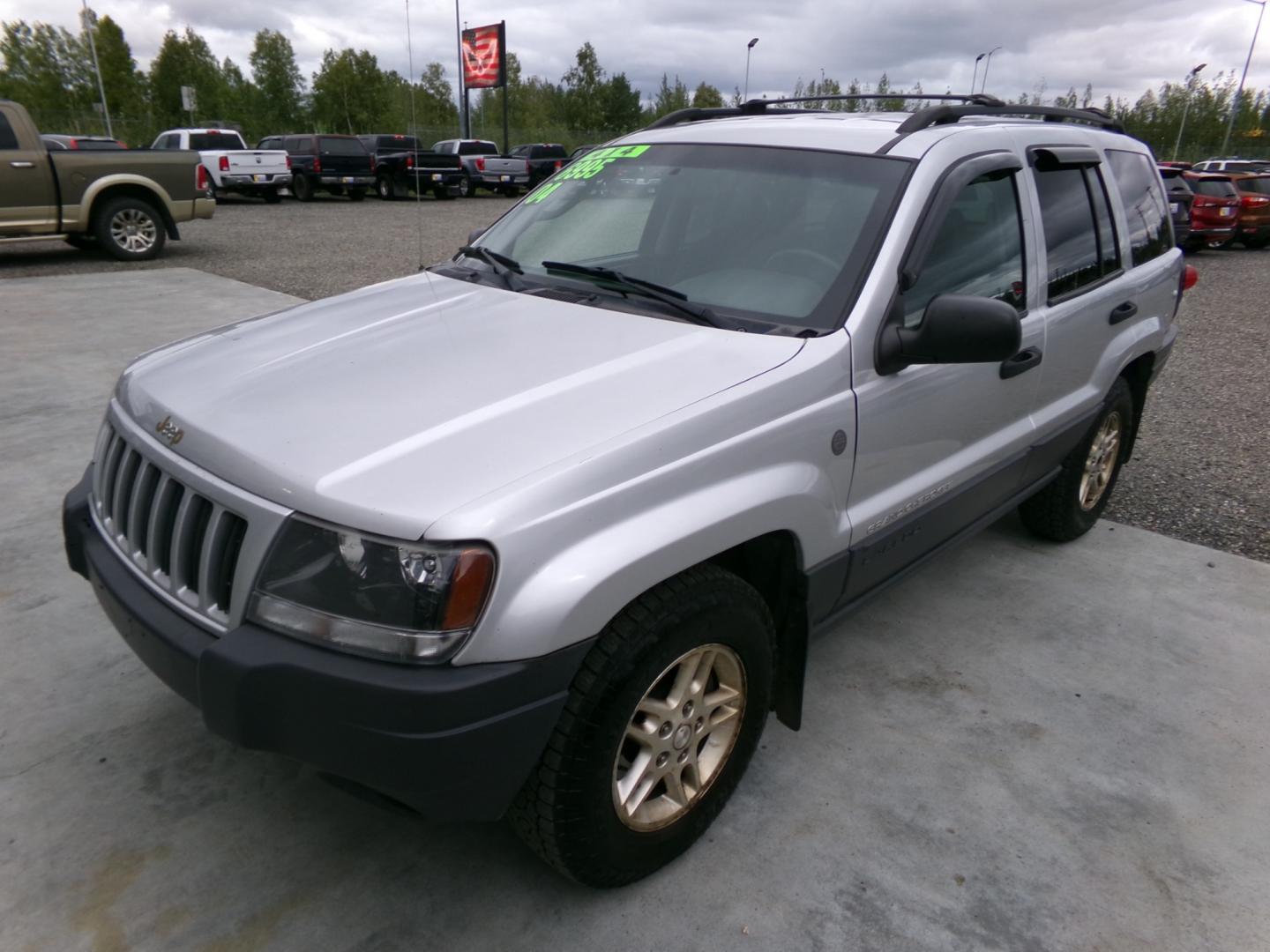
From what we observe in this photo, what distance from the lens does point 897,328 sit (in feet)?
8.45

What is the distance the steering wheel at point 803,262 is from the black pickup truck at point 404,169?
23.6 meters

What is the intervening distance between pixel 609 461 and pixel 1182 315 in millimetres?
11570

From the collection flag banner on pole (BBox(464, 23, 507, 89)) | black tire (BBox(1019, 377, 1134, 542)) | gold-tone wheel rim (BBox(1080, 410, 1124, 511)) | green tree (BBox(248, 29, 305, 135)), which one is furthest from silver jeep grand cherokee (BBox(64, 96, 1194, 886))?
green tree (BBox(248, 29, 305, 135))

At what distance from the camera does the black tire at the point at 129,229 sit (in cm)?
1176

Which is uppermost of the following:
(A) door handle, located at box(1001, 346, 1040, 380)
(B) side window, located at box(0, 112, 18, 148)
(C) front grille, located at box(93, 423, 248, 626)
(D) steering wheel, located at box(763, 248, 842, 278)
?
(B) side window, located at box(0, 112, 18, 148)

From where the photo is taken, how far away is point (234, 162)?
22.0 meters

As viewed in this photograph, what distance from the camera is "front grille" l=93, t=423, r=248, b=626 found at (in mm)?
1998

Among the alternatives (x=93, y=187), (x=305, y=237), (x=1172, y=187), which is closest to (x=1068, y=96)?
(x=1172, y=187)

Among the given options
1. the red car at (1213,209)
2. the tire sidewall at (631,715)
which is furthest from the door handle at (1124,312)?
the red car at (1213,209)

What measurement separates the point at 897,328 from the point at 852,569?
70 centimetres

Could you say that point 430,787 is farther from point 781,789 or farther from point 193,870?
point 781,789

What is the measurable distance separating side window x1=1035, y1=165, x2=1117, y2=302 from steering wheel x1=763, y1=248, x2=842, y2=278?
1177mm

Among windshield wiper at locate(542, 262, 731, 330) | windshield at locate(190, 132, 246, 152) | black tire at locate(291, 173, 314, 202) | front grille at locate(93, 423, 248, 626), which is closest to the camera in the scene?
front grille at locate(93, 423, 248, 626)

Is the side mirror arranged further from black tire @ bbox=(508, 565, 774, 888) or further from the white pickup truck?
the white pickup truck
